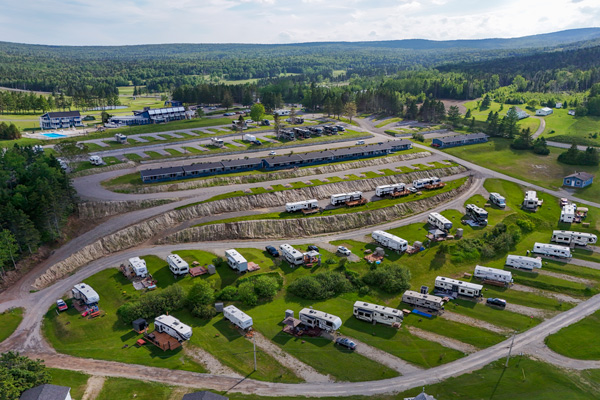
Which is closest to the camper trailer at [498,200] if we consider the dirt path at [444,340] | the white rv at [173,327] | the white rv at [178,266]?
the dirt path at [444,340]

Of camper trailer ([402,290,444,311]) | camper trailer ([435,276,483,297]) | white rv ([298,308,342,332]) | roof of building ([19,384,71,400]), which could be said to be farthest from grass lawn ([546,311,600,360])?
roof of building ([19,384,71,400])

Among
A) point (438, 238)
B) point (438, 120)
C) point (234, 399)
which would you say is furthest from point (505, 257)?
point (438, 120)

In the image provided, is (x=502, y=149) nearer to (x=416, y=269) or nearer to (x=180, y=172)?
(x=416, y=269)

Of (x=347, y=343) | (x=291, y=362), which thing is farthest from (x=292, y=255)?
(x=291, y=362)

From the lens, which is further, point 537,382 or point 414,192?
point 414,192

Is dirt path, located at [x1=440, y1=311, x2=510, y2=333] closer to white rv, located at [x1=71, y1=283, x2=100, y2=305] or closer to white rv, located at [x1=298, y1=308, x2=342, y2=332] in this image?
white rv, located at [x1=298, y1=308, x2=342, y2=332]

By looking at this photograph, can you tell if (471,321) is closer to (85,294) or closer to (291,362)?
(291,362)
